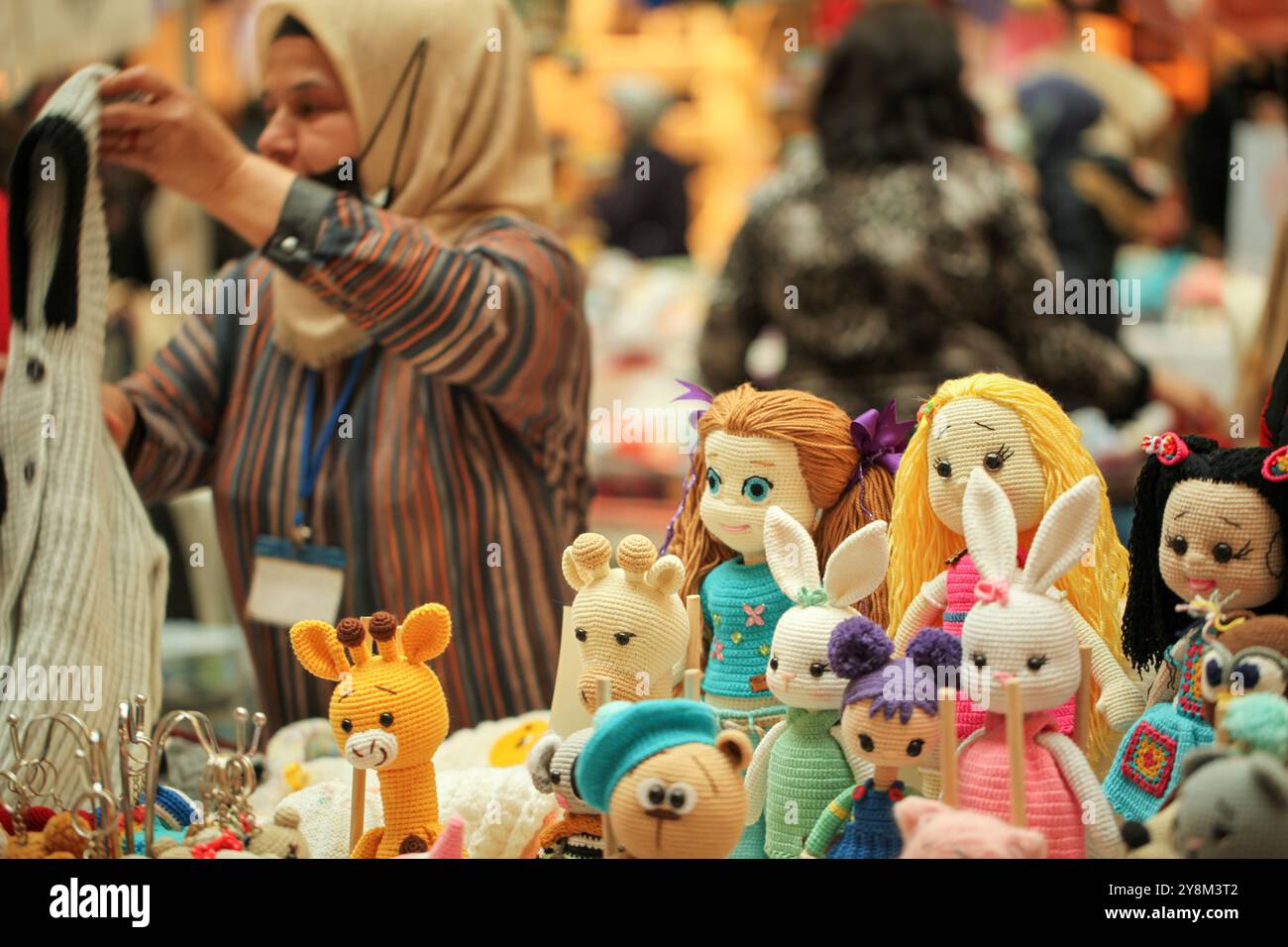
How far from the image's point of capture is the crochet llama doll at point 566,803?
4.13ft

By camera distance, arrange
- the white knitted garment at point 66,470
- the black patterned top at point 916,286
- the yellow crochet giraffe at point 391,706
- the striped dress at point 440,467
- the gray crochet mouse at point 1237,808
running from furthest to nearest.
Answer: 1. the black patterned top at point 916,286
2. the striped dress at point 440,467
3. the white knitted garment at point 66,470
4. the yellow crochet giraffe at point 391,706
5. the gray crochet mouse at point 1237,808

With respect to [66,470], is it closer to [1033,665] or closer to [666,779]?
[666,779]

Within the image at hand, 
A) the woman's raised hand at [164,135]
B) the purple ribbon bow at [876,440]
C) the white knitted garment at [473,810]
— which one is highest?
the woman's raised hand at [164,135]

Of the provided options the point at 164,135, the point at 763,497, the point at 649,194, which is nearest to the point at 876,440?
the point at 763,497

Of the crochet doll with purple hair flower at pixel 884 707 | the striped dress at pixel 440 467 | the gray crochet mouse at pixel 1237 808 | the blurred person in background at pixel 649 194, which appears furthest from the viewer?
the blurred person in background at pixel 649 194

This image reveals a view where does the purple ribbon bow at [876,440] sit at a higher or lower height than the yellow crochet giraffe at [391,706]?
higher

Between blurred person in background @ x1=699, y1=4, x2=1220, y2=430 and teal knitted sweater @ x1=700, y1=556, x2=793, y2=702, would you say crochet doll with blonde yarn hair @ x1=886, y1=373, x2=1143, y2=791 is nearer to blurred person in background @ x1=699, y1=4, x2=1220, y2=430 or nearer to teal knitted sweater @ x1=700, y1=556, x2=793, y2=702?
teal knitted sweater @ x1=700, y1=556, x2=793, y2=702

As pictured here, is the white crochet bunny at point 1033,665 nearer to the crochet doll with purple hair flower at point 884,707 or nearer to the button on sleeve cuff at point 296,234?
the crochet doll with purple hair flower at point 884,707

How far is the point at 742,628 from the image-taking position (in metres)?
1.48

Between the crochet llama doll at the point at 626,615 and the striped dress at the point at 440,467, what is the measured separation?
0.52 metres

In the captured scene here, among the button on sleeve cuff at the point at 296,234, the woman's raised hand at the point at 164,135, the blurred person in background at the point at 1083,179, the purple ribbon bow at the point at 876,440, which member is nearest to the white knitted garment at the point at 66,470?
the woman's raised hand at the point at 164,135

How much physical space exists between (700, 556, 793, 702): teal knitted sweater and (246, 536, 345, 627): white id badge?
1.99 feet
